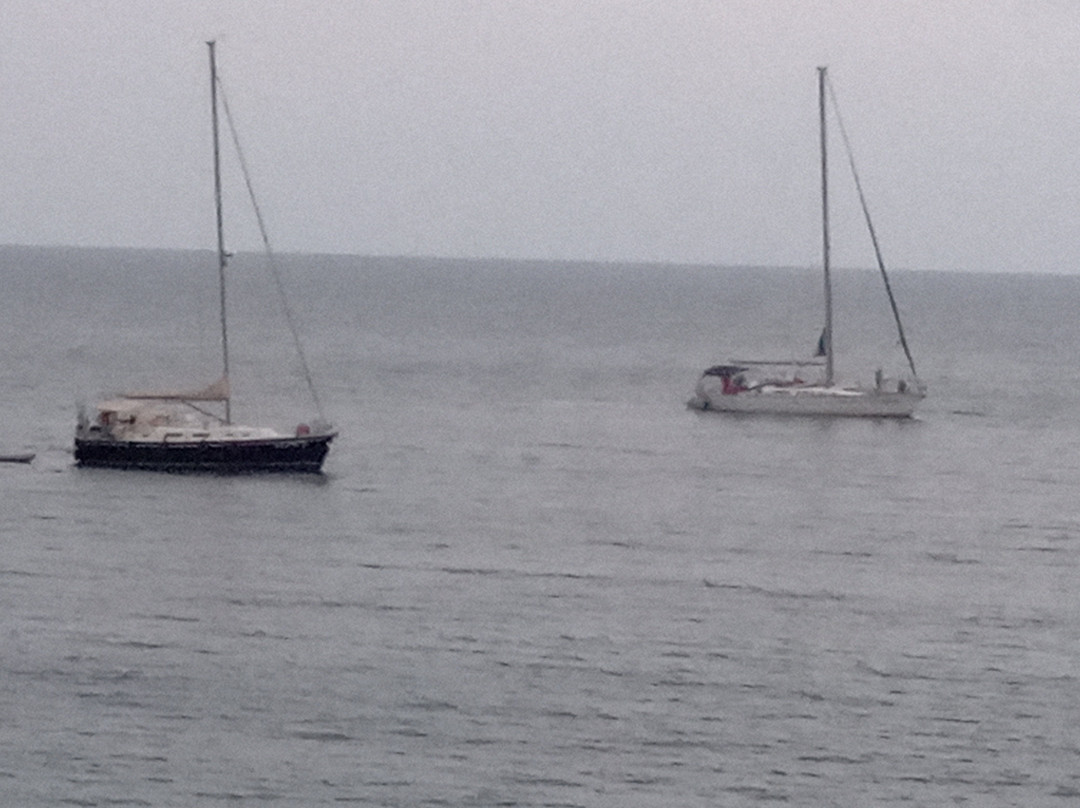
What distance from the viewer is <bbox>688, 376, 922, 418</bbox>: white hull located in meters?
102

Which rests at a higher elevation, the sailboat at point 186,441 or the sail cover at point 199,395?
the sail cover at point 199,395

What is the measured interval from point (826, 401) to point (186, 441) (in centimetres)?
3515

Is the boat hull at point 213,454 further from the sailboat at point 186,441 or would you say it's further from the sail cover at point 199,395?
the sail cover at point 199,395

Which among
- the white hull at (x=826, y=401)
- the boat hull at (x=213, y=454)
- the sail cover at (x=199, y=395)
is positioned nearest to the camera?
the boat hull at (x=213, y=454)

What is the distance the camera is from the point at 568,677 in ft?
161

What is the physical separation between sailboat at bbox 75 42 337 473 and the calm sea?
793mm

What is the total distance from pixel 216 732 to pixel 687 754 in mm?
9099

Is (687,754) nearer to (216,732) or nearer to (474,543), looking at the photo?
(216,732)

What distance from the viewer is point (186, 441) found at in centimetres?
7788

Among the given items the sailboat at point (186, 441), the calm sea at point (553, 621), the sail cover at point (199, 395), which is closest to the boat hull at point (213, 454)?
the sailboat at point (186, 441)

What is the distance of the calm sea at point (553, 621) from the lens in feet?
139

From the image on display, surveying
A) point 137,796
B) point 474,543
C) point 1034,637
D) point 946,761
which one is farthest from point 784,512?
point 137,796

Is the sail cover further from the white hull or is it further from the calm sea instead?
the white hull

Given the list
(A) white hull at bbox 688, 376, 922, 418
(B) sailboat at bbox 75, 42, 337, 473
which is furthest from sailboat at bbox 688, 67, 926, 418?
(B) sailboat at bbox 75, 42, 337, 473
